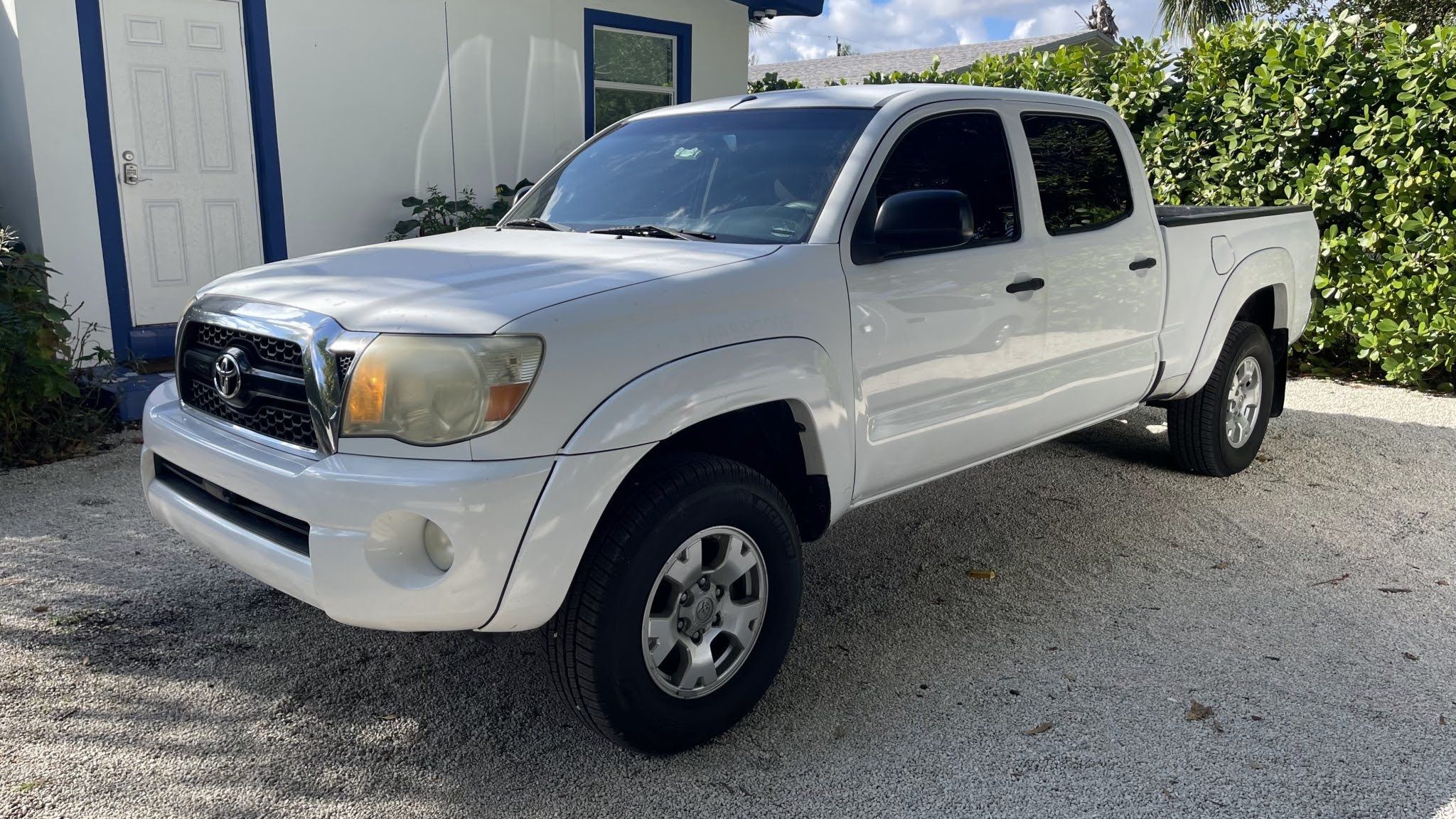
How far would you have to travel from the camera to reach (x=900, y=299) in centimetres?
355

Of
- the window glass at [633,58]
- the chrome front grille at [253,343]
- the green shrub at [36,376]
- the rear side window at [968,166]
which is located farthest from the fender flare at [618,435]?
the window glass at [633,58]

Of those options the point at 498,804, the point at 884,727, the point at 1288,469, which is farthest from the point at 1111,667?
the point at 1288,469

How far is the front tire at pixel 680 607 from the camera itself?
110 inches

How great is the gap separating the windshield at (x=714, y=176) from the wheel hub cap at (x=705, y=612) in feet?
3.40

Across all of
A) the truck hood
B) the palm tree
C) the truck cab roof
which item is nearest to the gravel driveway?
the truck hood

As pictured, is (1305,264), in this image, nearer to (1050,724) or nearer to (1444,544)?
(1444,544)

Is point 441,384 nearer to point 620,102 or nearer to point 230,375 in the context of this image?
point 230,375

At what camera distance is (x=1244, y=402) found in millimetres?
5895

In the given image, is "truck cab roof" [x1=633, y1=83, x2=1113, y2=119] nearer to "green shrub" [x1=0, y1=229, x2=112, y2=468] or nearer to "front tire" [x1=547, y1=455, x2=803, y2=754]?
"front tire" [x1=547, y1=455, x2=803, y2=754]

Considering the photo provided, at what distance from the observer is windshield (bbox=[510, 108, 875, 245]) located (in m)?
3.61

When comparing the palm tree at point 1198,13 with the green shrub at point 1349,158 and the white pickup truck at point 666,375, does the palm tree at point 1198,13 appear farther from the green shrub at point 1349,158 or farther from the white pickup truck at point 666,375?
the white pickup truck at point 666,375

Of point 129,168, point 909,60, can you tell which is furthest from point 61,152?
point 909,60

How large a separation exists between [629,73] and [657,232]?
7.15 m

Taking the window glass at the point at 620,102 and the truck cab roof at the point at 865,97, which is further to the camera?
the window glass at the point at 620,102
